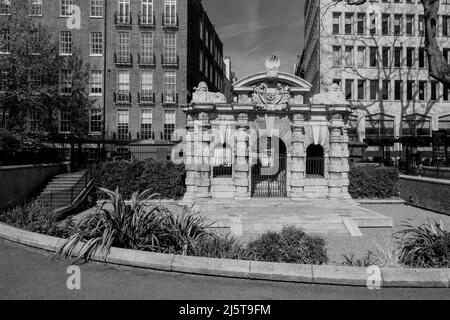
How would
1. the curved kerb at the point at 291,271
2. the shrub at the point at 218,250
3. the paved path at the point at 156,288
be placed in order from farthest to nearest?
1. the shrub at the point at 218,250
2. the curved kerb at the point at 291,271
3. the paved path at the point at 156,288

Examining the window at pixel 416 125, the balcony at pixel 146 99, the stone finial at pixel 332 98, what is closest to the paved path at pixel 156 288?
the stone finial at pixel 332 98

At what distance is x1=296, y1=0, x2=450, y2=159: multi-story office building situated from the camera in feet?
145

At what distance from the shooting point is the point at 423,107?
44.3 meters

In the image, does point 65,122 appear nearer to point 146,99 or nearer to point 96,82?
point 96,82

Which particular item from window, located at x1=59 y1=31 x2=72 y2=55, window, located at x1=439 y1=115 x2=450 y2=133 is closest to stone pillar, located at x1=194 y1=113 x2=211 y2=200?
window, located at x1=59 y1=31 x2=72 y2=55

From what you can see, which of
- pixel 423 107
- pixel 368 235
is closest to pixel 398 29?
pixel 423 107

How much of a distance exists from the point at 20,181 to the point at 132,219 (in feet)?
46.6

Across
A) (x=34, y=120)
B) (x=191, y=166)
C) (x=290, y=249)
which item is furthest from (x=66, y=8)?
(x=290, y=249)

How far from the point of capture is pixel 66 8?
34938 mm

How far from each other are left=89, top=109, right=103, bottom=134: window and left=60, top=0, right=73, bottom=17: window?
11199 millimetres

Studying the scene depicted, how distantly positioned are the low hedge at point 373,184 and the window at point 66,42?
3154cm

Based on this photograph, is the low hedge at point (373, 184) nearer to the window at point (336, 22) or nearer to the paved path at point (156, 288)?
the paved path at point (156, 288)

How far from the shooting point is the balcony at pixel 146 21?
35.0 meters

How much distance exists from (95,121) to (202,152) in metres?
20.1
